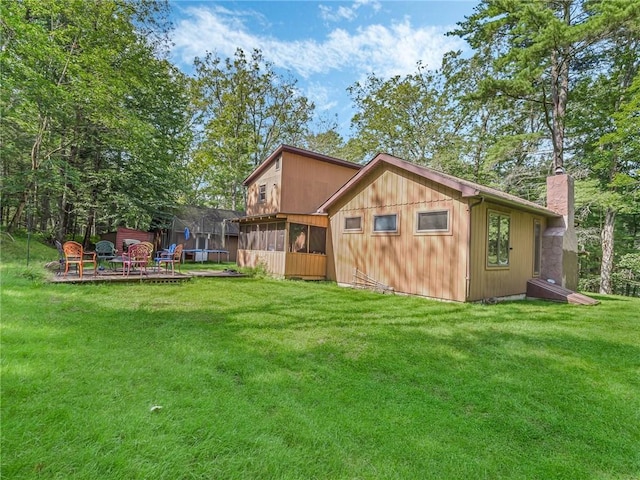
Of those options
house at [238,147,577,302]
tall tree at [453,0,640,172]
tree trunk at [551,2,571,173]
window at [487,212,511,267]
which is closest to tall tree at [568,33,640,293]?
tree trunk at [551,2,571,173]

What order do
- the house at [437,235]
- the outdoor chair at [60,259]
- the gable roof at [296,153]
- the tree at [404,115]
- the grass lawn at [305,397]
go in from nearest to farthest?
the grass lawn at [305,397] → the house at [437,235] → the outdoor chair at [60,259] → the gable roof at [296,153] → the tree at [404,115]

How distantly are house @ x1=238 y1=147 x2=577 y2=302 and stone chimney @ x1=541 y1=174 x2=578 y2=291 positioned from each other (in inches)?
1.1

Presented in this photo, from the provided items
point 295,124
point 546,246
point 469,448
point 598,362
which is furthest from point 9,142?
point 546,246

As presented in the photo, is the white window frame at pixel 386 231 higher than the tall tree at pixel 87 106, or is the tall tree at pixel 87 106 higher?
the tall tree at pixel 87 106

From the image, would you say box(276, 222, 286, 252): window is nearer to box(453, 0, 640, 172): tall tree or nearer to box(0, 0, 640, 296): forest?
box(0, 0, 640, 296): forest

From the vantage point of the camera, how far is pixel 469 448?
2.20 meters

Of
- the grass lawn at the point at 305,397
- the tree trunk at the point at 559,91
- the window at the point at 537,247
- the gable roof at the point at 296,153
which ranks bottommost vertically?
the grass lawn at the point at 305,397

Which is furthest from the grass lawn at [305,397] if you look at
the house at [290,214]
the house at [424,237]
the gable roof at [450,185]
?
the house at [290,214]

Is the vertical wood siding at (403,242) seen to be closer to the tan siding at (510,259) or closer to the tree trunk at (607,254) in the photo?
the tan siding at (510,259)

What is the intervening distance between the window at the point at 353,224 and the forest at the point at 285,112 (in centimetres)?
817

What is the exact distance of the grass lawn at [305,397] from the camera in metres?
1.95

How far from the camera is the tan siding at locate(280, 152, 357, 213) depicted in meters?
15.0

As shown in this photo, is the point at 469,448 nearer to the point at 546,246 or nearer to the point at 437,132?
the point at 546,246

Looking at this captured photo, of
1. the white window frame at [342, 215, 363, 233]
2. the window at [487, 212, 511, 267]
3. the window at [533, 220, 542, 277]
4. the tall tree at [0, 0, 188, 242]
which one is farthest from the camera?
the tall tree at [0, 0, 188, 242]
